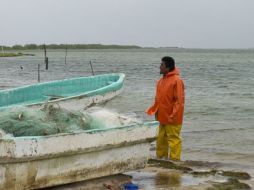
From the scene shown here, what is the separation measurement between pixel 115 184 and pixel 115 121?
0.85m

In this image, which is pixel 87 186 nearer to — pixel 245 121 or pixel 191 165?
pixel 191 165

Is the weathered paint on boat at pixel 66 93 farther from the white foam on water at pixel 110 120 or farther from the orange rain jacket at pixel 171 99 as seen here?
the white foam on water at pixel 110 120

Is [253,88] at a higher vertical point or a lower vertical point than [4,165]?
lower

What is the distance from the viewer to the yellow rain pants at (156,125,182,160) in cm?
742

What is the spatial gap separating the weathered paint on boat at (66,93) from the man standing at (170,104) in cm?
192

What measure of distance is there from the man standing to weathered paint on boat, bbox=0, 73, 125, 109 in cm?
192

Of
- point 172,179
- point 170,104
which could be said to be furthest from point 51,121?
point 170,104

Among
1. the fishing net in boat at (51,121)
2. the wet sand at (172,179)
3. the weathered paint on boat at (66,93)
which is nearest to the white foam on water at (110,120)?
the fishing net in boat at (51,121)

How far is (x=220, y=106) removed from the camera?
59.1ft

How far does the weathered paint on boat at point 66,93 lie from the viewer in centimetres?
901

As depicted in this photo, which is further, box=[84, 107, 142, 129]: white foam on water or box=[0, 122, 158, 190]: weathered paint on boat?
box=[84, 107, 142, 129]: white foam on water

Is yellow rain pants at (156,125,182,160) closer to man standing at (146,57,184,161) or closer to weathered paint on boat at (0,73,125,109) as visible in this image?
man standing at (146,57,184,161)

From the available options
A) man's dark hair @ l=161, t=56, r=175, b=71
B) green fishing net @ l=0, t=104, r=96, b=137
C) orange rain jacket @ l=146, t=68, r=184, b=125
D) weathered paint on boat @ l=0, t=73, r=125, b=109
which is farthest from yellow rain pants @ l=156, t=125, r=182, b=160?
weathered paint on boat @ l=0, t=73, r=125, b=109

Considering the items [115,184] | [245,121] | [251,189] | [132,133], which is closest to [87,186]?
[115,184]
